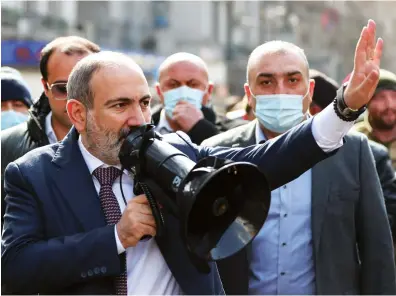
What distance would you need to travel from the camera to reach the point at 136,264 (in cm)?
306

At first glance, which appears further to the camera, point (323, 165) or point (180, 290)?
point (323, 165)

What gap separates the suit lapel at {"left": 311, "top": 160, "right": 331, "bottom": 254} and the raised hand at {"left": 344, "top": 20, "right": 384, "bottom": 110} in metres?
1.38

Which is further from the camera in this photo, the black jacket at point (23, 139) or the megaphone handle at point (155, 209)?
the black jacket at point (23, 139)

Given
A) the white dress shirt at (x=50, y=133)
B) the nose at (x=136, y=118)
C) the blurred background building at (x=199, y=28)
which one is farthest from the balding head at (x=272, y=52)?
the blurred background building at (x=199, y=28)

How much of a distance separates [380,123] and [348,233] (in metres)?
1.74

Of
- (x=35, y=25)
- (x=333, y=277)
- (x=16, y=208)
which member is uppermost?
(x=16, y=208)

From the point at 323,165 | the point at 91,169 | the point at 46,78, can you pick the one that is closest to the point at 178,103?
the point at 46,78

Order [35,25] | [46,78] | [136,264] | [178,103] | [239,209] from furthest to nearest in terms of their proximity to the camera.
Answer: [35,25] < [178,103] < [46,78] < [136,264] < [239,209]

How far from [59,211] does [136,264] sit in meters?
0.33

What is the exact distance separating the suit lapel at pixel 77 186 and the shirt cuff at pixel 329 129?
82 cm

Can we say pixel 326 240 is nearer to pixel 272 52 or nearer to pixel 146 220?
pixel 272 52

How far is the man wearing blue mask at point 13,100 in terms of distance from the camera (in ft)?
19.1

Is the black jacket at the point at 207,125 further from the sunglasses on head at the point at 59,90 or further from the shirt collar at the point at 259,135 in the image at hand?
the sunglasses on head at the point at 59,90

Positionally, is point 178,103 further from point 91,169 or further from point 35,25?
point 35,25
